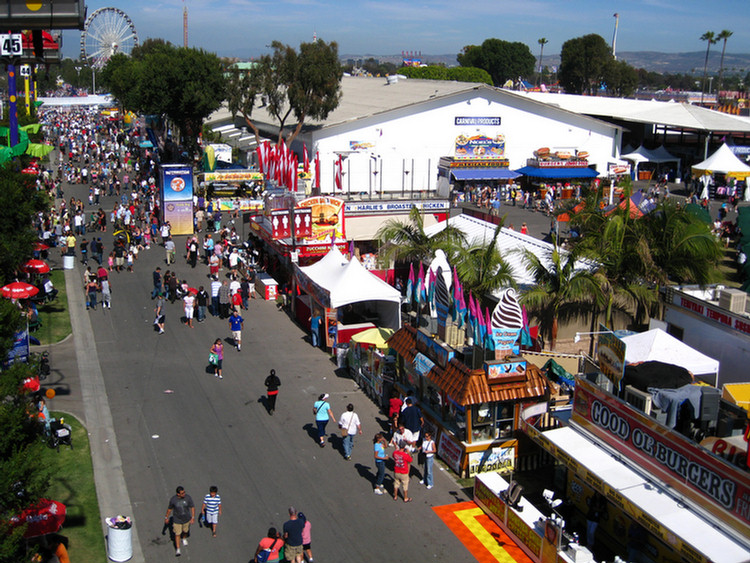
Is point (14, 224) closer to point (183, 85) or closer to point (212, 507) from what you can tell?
point (212, 507)

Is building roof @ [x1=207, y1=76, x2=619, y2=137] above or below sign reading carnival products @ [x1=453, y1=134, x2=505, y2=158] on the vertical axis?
above

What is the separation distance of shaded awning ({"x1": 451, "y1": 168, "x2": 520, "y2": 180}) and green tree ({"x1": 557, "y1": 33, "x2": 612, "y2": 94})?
220ft

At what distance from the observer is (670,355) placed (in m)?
14.0

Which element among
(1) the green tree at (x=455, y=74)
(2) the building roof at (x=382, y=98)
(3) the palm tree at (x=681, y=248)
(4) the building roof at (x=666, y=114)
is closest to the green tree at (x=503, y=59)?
(1) the green tree at (x=455, y=74)

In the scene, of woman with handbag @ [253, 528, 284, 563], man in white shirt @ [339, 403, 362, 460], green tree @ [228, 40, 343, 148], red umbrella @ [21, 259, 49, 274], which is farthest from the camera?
green tree @ [228, 40, 343, 148]

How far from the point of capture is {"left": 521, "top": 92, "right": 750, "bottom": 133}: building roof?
172 feet

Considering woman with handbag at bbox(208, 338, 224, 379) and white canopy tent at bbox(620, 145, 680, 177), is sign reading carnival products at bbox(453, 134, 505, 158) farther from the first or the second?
woman with handbag at bbox(208, 338, 224, 379)

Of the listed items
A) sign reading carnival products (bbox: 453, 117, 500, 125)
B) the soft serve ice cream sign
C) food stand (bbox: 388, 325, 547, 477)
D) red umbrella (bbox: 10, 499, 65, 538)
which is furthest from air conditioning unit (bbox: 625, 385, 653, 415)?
sign reading carnival products (bbox: 453, 117, 500, 125)

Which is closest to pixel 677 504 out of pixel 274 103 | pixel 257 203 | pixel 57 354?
pixel 57 354

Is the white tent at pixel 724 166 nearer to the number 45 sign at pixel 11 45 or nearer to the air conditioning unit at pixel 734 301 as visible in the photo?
the air conditioning unit at pixel 734 301

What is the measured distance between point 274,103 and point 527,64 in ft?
347

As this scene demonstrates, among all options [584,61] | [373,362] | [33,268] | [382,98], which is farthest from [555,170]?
[584,61]

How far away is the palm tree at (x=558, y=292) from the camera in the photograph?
18266mm

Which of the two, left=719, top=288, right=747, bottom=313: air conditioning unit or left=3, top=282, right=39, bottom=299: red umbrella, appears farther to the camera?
left=3, top=282, right=39, bottom=299: red umbrella
